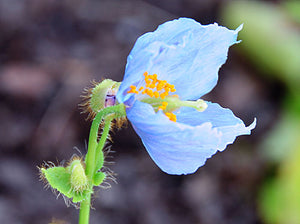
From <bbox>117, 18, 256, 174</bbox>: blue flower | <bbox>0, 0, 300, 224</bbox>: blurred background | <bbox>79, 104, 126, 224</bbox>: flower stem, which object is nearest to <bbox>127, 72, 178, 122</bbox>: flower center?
<bbox>117, 18, 256, 174</bbox>: blue flower

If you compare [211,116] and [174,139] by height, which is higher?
[211,116]

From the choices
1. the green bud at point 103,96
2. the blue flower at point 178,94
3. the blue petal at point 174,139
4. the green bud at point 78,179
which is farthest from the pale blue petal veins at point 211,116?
the green bud at point 78,179

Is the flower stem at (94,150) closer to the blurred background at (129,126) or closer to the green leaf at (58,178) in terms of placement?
the green leaf at (58,178)

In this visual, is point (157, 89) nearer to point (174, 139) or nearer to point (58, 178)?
point (174, 139)

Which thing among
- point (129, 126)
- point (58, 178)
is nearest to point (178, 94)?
point (58, 178)

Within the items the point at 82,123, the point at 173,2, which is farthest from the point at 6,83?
the point at 173,2

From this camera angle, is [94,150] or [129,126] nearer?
[94,150]

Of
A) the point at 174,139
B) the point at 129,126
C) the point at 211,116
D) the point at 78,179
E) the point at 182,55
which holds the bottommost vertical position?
the point at 78,179

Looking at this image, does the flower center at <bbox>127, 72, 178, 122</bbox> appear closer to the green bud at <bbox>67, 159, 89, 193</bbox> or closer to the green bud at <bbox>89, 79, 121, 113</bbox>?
the green bud at <bbox>89, 79, 121, 113</bbox>
